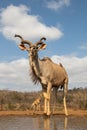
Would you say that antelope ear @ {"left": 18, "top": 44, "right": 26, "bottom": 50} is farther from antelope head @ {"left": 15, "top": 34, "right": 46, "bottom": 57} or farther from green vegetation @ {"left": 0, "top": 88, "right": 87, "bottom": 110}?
green vegetation @ {"left": 0, "top": 88, "right": 87, "bottom": 110}

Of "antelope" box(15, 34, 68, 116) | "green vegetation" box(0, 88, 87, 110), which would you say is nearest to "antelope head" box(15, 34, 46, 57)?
"antelope" box(15, 34, 68, 116)

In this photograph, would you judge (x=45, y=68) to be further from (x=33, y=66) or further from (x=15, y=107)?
(x=15, y=107)

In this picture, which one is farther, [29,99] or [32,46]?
[29,99]

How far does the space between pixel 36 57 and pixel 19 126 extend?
5.00m

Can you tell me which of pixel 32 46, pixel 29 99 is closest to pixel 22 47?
pixel 32 46

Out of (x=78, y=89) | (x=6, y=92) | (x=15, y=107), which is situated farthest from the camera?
(x=78, y=89)

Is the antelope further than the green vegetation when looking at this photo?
No

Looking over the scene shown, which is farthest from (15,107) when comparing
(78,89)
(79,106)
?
(78,89)

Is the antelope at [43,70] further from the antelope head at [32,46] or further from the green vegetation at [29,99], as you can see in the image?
the green vegetation at [29,99]

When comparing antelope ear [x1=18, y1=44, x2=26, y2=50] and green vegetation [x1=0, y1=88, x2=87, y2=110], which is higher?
antelope ear [x1=18, y1=44, x2=26, y2=50]

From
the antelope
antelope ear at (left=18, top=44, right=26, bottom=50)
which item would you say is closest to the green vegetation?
the antelope

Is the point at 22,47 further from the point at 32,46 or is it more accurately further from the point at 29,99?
the point at 29,99

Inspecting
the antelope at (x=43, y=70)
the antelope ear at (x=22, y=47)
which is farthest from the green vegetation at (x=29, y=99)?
the antelope ear at (x=22, y=47)

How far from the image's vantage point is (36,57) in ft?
62.3
